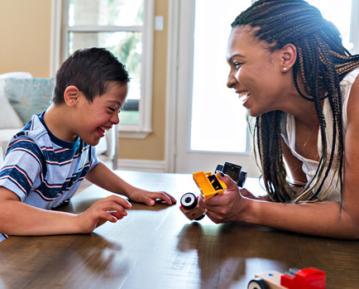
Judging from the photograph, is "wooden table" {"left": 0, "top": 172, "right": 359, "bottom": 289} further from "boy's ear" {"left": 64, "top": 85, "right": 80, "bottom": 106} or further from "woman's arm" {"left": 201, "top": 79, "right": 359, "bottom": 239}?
"boy's ear" {"left": 64, "top": 85, "right": 80, "bottom": 106}

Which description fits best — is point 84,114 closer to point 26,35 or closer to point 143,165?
point 143,165

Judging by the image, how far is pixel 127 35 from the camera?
3695 millimetres

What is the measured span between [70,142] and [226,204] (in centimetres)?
41

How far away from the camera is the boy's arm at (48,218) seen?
758 millimetres

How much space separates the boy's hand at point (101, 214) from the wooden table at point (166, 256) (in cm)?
1

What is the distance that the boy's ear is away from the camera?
1.06 m

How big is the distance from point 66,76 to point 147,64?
8.52ft

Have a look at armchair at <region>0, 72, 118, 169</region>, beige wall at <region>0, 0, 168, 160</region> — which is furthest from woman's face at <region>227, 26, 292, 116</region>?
beige wall at <region>0, 0, 168, 160</region>

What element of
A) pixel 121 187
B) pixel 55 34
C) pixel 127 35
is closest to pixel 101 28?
pixel 127 35

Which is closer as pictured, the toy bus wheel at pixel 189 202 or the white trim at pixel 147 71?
the toy bus wheel at pixel 189 202

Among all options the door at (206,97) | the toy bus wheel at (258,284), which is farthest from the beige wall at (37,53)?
the toy bus wheel at (258,284)

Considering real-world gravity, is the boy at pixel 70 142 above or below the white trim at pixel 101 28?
below

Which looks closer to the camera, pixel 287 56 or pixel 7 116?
pixel 287 56

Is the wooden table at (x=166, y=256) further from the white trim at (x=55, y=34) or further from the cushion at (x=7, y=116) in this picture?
the white trim at (x=55, y=34)
